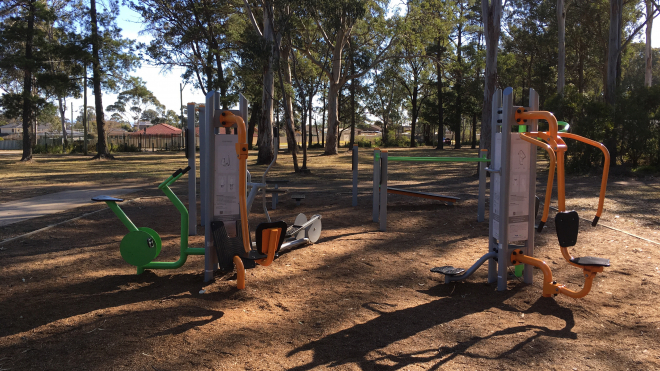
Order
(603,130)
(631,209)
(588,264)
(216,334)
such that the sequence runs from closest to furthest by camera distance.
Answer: (216,334) < (588,264) < (631,209) < (603,130)

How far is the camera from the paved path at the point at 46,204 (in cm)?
741

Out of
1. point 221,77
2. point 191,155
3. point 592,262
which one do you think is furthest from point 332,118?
point 592,262

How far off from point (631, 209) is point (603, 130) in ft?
21.4

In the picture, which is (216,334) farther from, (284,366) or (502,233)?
(502,233)

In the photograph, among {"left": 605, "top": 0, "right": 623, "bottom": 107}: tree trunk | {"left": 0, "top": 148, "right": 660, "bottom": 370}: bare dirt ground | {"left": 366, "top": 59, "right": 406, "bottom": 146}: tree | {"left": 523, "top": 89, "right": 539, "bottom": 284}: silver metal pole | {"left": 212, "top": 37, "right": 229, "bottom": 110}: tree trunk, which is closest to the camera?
{"left": 0, "top": 148, "right": 660, "bottom": 370}: bare dirt ground

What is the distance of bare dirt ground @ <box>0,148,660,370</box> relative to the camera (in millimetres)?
2781

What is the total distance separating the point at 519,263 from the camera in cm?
414

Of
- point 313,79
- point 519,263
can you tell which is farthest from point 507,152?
point 313,79

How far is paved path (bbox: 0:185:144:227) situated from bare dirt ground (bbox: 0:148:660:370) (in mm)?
1241

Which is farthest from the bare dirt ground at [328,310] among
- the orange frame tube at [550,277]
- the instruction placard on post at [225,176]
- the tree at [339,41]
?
the tree at [339,41]

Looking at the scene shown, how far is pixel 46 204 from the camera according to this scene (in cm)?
873

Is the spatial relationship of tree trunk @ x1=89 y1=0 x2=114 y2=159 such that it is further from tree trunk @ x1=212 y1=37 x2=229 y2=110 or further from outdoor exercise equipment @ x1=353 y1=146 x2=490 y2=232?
outdoor exercise equipment @ x1=353 y1=146 x2=490 y2=232

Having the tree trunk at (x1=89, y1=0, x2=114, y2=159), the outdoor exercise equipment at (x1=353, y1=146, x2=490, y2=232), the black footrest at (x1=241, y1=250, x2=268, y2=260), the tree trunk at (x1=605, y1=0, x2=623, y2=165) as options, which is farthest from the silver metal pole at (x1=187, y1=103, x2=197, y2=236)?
the tree trunk at (x1=89, y1=0, x2=114, y2=159)

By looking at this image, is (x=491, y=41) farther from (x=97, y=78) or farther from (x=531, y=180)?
(x=97, y=78)
